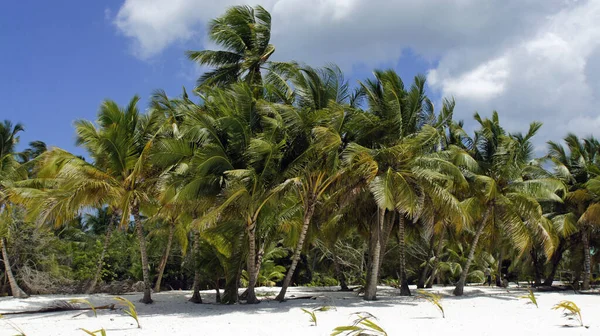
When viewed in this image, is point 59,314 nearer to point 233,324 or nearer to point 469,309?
point 233,324

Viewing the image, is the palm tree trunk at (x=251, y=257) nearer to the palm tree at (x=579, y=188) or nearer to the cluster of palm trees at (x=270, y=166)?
the cluster of palm trees at (x=270, y=166)

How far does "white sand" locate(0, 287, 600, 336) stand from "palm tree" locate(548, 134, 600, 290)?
6.05 metres

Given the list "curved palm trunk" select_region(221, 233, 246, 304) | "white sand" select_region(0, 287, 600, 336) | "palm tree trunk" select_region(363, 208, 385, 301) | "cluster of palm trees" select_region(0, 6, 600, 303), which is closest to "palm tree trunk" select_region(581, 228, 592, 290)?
"cluster of palm trees" select_region(0, 6, 600, 303)

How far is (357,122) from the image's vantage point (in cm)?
1534

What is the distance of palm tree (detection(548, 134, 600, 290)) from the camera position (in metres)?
20.7

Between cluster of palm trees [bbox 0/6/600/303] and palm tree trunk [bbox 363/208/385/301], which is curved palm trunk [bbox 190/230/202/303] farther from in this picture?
palm tree trunk [bbox 363/208/385/301]

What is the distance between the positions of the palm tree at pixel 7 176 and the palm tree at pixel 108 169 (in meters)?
4.87

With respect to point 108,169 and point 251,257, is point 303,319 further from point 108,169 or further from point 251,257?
point 108,169

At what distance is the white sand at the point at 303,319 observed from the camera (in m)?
10.3

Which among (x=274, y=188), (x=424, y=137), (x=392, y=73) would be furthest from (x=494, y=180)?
(x=274, y=188)

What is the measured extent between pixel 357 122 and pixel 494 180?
21.9ft

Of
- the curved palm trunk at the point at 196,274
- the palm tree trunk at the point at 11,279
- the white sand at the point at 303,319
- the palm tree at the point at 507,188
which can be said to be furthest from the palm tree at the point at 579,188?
the palm tree trunk at the point at 11,279

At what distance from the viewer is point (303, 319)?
11.9 meters

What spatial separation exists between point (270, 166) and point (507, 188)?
32.8ft
